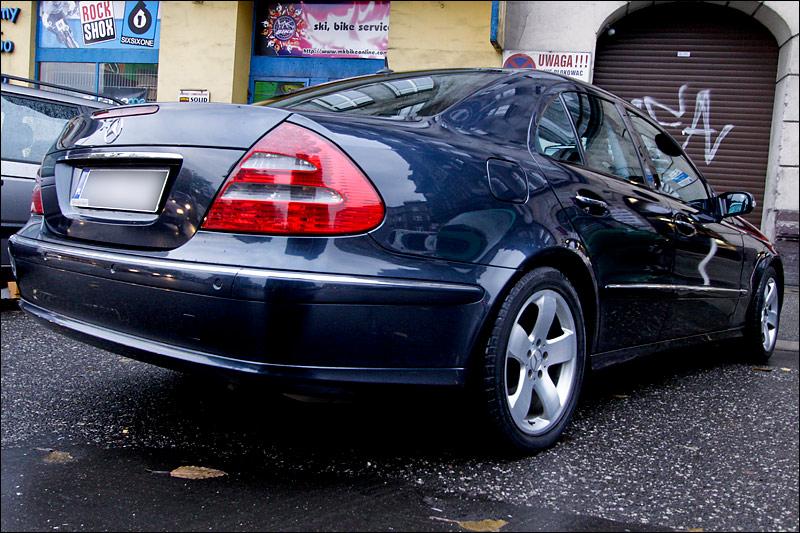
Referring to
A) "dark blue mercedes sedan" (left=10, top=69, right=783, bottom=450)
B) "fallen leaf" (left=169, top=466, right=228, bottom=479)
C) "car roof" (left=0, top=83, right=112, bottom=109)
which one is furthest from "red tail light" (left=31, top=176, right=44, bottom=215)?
"car roof" (left=0, top=83, right=112, bottom=109)

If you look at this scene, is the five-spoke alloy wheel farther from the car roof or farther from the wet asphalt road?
the car roof

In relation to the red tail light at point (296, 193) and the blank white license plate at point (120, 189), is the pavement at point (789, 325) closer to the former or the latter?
the red tail light at point (296, 193)

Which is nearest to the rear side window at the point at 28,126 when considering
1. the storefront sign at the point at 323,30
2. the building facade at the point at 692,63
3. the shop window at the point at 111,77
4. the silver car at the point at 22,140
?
the silver car at the point at 22,140

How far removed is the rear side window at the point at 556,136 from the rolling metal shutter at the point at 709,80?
28.2 feet

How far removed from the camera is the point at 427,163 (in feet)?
7.27

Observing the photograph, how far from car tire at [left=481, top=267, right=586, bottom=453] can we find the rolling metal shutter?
9.08 meters

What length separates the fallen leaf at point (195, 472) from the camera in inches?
86.1

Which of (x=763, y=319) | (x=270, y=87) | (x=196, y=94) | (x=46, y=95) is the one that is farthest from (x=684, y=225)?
(x=196, y=94)

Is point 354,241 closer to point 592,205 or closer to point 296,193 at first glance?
point 296,193

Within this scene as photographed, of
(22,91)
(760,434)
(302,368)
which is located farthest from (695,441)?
(22,91)

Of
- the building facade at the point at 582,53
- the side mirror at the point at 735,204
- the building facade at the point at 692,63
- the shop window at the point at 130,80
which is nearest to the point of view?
the side mirror at the point at 735,204

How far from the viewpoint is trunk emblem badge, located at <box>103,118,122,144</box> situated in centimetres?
237

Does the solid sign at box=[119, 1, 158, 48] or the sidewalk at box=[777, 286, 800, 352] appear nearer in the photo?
the sidewalk at box=[777, 286, 800, 352]

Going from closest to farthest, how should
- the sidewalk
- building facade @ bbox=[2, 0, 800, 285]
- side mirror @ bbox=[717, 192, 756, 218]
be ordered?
side mirror @ bbox=[717, 192, 756, 218]
the sidewalk
building facade @ bbox=[2, 0, 800, 285]
